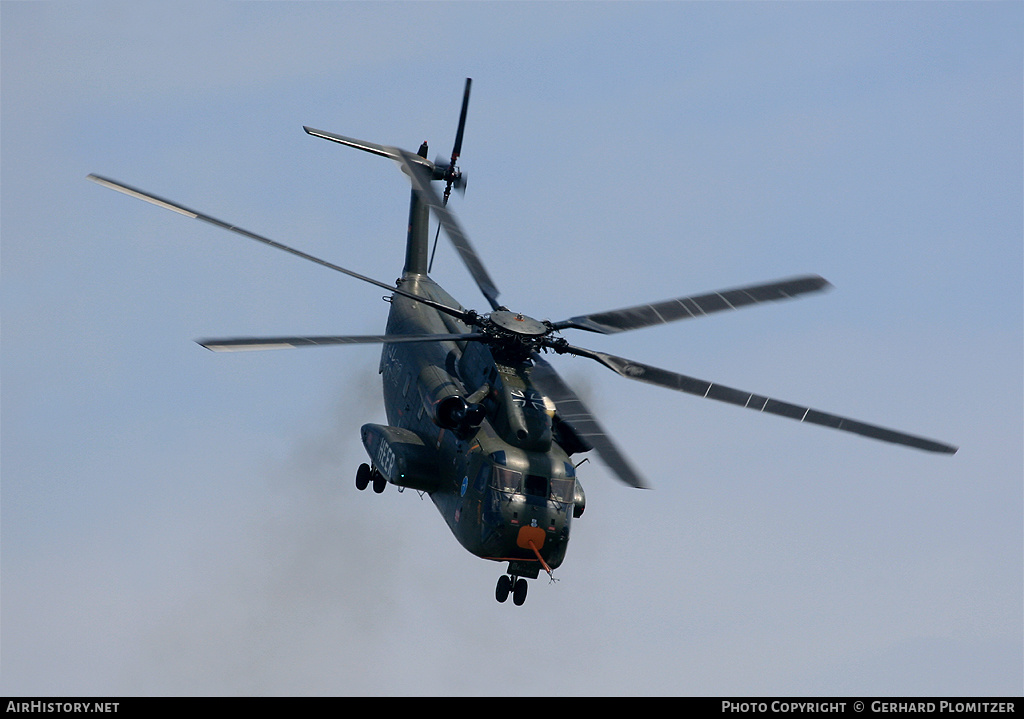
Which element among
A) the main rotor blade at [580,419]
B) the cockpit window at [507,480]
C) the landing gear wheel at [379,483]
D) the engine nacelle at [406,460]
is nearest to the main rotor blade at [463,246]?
the main rotor blade at [580,419]

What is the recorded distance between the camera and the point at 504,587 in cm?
4691

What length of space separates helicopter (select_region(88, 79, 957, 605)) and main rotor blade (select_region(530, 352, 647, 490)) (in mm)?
43

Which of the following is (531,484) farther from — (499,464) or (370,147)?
(370,147)

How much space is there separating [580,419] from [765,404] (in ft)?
17.6

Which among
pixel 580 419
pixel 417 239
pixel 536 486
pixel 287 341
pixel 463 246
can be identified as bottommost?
pixel 536 486

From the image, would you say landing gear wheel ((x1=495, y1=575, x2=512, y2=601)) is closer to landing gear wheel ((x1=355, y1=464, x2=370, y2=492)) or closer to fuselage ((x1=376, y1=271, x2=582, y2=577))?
fuselage ((x1=376, y1=271, x2=582, y2=577))

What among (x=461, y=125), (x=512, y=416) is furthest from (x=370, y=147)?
(x=512, y=416)

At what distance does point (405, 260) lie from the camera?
198 feet

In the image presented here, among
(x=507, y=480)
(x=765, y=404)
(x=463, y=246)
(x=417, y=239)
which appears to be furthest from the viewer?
(x=417, y=239)

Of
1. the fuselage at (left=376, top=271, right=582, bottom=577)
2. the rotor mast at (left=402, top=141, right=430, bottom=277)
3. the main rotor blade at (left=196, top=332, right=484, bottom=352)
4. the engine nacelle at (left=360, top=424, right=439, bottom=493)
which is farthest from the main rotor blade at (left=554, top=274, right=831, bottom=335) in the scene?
the rotor mast at (left=402, top=141, right=430, bottom=277)

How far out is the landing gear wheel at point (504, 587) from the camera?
46.9m
